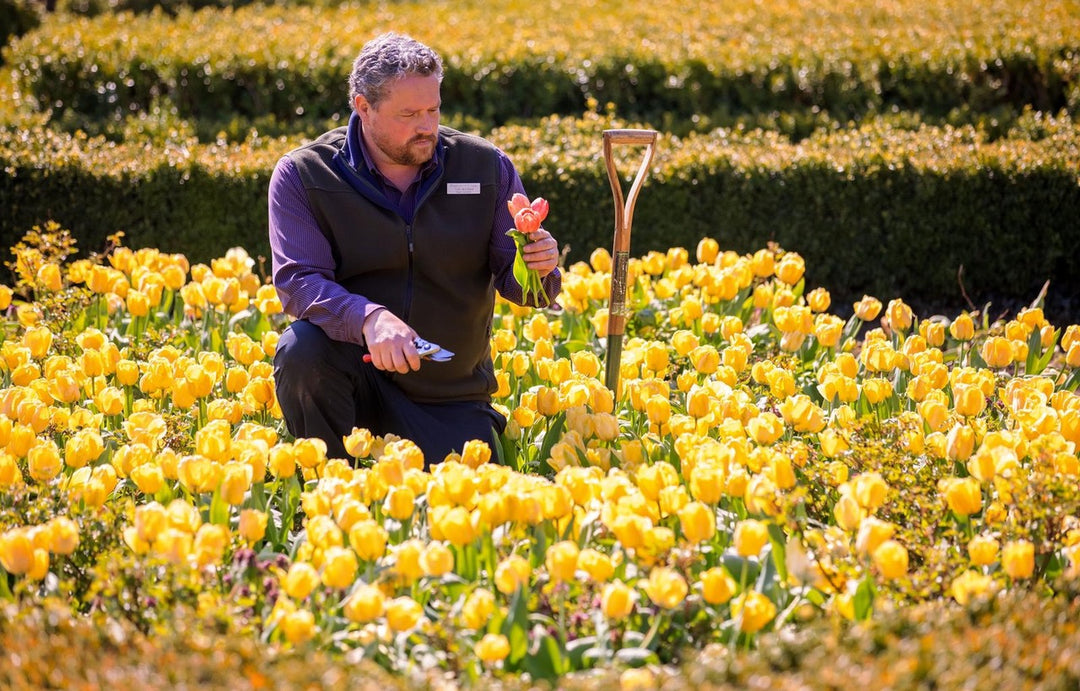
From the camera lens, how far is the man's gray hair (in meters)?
3.63

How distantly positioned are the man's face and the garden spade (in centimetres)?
59

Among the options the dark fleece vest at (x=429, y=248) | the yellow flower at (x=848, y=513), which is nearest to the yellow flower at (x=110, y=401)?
the dark fleece vest at (x=429, y=248)

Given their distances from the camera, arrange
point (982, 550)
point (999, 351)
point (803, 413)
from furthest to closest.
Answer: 1. point (999, 351)
2. point (803, 413)
3. point (982, 550)

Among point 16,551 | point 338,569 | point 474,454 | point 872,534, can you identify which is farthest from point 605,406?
point 16,551

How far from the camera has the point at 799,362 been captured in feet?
15.1

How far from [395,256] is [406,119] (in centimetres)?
45

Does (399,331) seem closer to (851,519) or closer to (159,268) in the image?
(851,519)

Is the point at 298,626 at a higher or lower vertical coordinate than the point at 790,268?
lower

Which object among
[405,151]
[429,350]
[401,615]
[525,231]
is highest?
[405,151]

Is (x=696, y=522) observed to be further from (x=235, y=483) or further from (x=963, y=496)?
(x=235, y=483)

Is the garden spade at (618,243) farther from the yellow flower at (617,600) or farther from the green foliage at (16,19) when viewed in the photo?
the green foliage at (16,19)

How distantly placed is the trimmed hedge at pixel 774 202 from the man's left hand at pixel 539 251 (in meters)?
3.07

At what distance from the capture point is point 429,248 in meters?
3.87

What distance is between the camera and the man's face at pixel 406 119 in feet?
12.0
